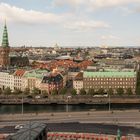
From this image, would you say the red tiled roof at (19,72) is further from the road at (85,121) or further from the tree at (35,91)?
the road at (85,121)

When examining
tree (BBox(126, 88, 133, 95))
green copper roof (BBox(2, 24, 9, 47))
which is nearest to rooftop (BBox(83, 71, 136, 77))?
tree (BBox(126, 88, 133, 95))

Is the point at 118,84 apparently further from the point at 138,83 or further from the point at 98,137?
the point at 98,137

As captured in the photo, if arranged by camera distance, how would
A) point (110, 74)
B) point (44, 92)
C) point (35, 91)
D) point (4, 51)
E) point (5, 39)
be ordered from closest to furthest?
point (35, 91) → point (44, 92) → point (110, 74) → point (5, 39) → point (4, 51)

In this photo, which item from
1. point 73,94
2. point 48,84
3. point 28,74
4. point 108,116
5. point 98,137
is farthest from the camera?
point 28,74

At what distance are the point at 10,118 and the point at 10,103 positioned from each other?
58.0ft

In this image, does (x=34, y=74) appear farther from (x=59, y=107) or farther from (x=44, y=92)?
(x=59, y=107)

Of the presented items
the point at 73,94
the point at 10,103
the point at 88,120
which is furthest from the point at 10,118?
the point at 73,94

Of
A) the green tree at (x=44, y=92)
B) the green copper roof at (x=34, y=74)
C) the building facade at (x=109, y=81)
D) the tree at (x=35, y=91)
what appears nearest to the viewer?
the green tree at (x=44, y=92)

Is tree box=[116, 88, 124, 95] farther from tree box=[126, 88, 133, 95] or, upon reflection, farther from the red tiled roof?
the red tiled roof

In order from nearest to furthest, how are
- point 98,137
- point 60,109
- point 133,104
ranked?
point 98,137 → point 60,109 → point 133,104

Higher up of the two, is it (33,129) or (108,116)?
(33,129)

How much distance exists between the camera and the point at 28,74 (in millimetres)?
77875

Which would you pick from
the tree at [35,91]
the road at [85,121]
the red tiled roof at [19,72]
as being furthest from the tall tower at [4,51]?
the road at [85,121]

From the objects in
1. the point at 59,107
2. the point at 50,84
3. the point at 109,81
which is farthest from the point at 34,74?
the point at 59,107
